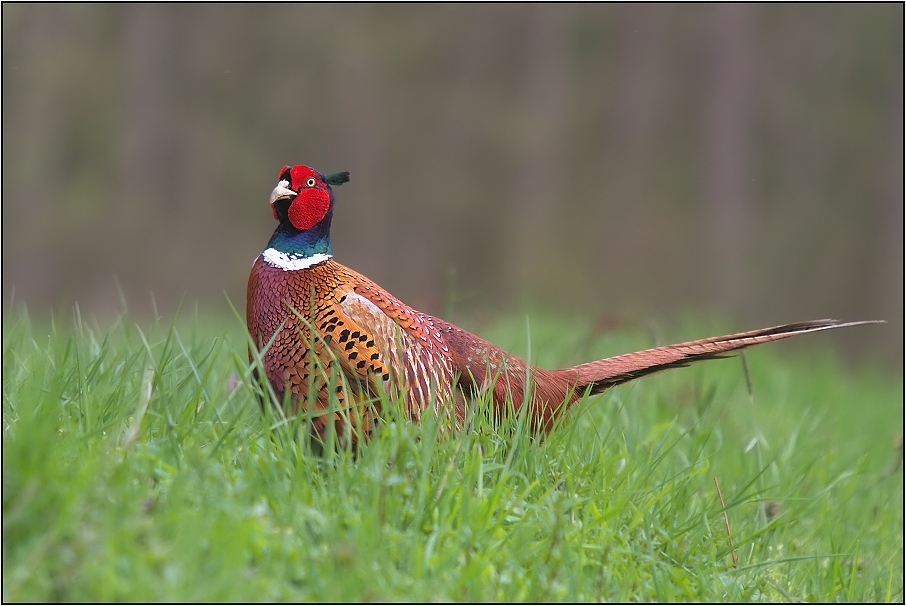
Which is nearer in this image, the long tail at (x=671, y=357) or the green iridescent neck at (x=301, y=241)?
the green iridescent neck at (x=301, y=241)

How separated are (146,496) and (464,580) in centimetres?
77

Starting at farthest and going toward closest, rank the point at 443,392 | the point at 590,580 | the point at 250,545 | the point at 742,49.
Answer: the point at 742,49 → the point at 443,392 → the point at 590,580 → the point at 250,545

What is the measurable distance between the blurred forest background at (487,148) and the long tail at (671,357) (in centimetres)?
879

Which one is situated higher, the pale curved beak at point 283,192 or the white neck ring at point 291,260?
the pale curved beak at point 283,192

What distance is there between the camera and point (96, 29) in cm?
1255

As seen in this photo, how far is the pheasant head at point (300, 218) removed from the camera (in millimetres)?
2838

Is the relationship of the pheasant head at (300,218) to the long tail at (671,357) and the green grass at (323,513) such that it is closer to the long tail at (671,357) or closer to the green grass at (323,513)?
the green grass at (323,513)

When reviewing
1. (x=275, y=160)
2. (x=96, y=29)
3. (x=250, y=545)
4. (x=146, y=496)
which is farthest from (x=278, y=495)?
(x=96, y=29)

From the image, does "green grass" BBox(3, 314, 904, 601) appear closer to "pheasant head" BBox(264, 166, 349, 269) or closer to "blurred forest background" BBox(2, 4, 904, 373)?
"pheasant head" BBox(264, 166, 349, 269)

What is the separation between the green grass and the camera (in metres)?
1.69

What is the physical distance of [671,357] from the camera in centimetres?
302

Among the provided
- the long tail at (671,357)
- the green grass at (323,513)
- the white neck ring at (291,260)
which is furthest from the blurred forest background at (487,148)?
the green grass at (323,513)

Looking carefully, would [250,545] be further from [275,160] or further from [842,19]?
[842,19]

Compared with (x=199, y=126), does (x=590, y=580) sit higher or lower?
lower
